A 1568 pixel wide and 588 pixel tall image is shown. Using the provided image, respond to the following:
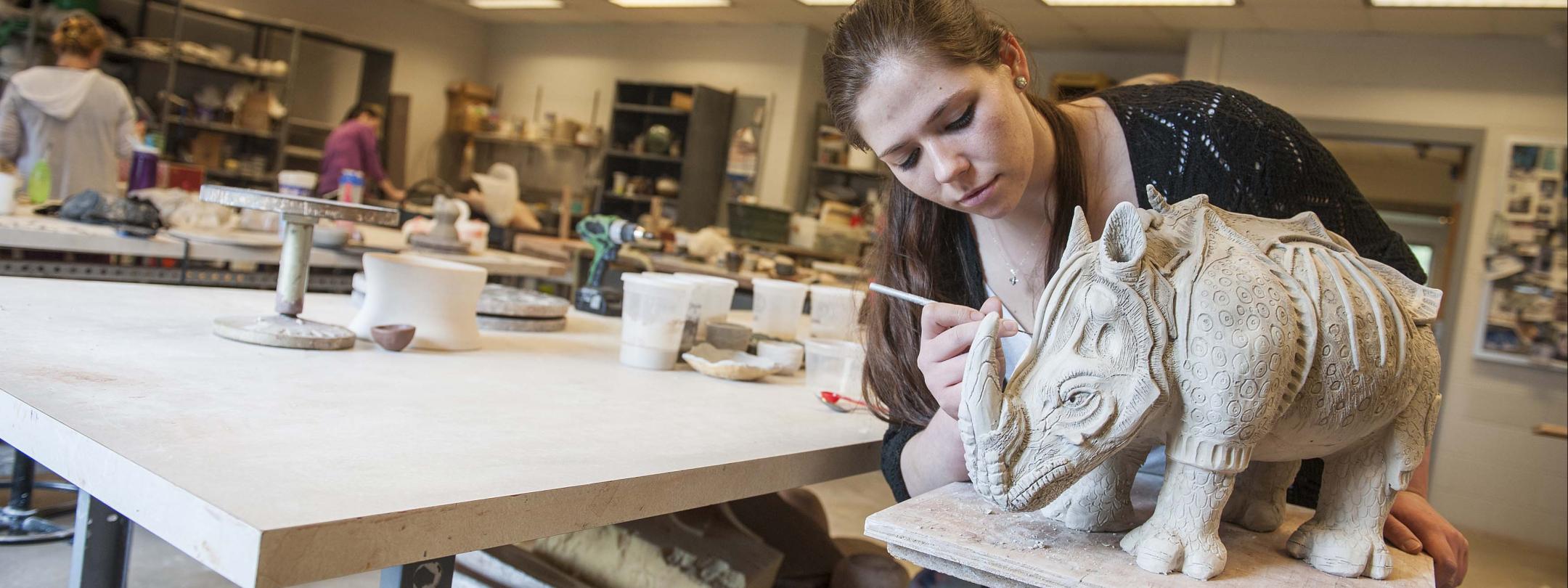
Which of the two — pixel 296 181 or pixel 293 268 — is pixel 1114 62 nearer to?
pixel 296 181

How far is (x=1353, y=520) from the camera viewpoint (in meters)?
1.03

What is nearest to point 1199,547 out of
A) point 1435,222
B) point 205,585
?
point 205,585

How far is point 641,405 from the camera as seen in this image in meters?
1.59

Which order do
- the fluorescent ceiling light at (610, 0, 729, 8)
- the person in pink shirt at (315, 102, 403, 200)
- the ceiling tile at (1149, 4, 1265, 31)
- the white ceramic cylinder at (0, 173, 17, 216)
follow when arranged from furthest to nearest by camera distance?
the fluorescent ceiling light at (610, 0, 729, 8) → the person in pink shirt at (315, 102, 403, 200) → the ceiling tile at (1149, 4, 1265, 31) → the white ceramic cylinder at (0, 173, 17, 216)

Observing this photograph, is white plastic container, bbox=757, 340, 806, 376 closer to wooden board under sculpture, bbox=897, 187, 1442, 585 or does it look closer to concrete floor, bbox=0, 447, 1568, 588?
concrete floor, bbox=0, 447, 1568, 588

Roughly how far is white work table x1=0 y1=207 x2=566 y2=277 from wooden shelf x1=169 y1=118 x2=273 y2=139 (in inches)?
187

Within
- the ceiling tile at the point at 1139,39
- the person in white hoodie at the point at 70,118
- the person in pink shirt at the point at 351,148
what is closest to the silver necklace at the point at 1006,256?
the person in white hoodie at the point at 70,118

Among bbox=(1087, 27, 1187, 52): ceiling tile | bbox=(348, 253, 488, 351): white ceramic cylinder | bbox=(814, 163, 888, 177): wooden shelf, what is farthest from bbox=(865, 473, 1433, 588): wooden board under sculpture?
bbox=(814, 163, 888, 177): wooden shelf

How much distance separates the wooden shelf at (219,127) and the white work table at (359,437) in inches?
258

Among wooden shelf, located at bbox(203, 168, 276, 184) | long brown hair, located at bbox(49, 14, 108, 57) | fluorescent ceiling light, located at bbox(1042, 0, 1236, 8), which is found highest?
fluorescent ceiling light, located at bbox(1042, 0, 1236, 8)

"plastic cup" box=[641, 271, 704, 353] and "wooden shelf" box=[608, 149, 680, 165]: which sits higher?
"wooden shelf" box=[608, 149, 680, 165]

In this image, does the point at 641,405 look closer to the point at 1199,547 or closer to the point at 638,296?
the point at 638,296

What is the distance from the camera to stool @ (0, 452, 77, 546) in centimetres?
268

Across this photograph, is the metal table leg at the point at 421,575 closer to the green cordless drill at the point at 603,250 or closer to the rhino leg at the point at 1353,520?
the rhino leg at the point at 1353,520
